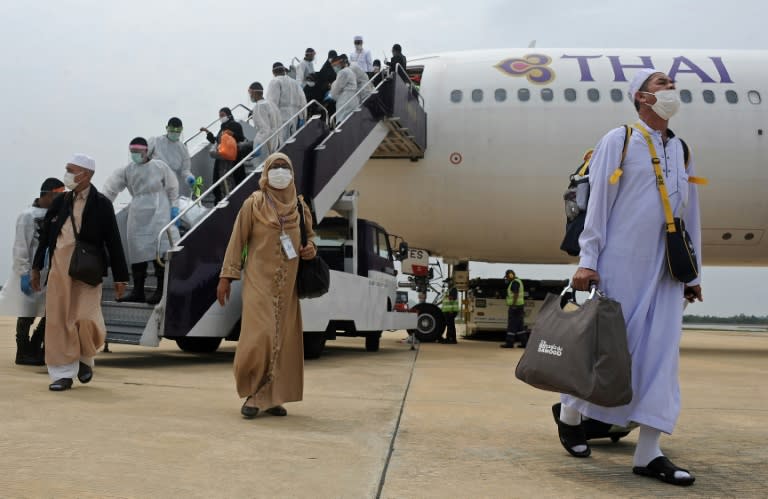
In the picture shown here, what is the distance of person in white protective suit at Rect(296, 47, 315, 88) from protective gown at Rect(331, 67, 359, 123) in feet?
5.64

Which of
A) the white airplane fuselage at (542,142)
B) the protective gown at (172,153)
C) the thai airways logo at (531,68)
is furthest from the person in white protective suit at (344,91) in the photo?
the thai airways logo at (531,68)

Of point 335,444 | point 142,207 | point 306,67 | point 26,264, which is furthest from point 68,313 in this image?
point 306,67

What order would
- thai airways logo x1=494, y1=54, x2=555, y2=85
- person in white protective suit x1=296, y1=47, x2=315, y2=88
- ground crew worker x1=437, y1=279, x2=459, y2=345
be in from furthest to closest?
ground crew worker x1=437, y1=279, x2=459, y2=345 < thai airways logo x1=494, y1=54, x2=555, y2=85 < person in white protective suit x1=296, y1=47, x2=315, y2=88

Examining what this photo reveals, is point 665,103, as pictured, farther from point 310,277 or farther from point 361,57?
point 361,57

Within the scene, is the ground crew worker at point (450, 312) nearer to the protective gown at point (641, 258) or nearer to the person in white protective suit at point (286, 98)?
the person in white protective suit at point (286, 98)

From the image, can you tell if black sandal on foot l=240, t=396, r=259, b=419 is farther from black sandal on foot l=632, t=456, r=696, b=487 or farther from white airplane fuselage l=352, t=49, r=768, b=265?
white airplane fuselage l=352, t=49, r=768, b=265

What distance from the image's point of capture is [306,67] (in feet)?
38.4

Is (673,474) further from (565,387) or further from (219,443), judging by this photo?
(219,443)

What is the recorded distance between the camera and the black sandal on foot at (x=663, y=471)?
2.86 metres

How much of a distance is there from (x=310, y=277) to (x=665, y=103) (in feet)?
7.18

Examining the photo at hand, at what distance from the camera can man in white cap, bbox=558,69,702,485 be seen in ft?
9.96

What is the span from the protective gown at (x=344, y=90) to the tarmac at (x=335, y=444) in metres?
4.78

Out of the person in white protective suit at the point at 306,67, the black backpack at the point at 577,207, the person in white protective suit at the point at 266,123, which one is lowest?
the black backpack at the point at 577,207

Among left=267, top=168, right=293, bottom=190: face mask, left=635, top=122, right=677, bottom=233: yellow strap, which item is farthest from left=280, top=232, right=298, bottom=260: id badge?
left=635, top=122, right=677, bottom=233: yellow strap
